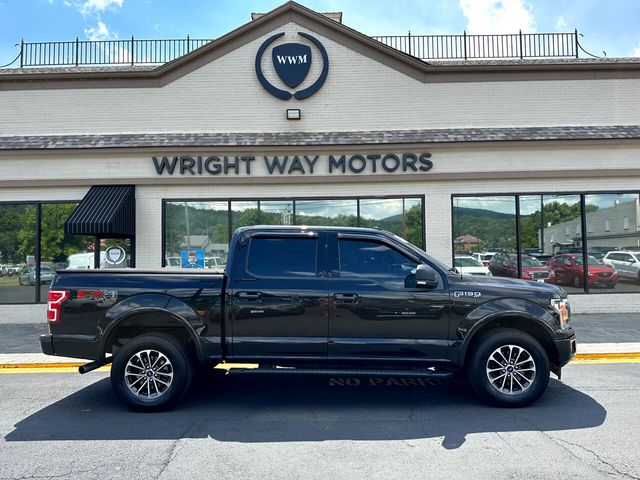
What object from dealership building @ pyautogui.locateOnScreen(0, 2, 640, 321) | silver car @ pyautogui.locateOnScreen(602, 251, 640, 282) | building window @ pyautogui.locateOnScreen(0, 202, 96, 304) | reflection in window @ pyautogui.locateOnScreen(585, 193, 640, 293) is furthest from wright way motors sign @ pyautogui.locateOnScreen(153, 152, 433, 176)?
silver car @ pyautogui.locateOnScreen(602, 251, 640, 282)

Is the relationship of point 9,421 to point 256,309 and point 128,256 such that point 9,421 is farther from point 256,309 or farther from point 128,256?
point 128,256

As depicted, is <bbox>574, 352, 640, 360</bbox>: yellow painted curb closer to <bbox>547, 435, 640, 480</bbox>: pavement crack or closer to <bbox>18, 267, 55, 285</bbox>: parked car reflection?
<bbox>547, 435, 640, 480</bbox>: pavement crack

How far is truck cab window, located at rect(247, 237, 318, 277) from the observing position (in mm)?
5418

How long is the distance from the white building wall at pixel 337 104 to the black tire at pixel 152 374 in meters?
8.15

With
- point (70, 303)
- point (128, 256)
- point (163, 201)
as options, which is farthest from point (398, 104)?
point (70, 303)

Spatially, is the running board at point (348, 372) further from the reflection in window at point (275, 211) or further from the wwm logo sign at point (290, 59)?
the wwm logo sign at point (290, 59)

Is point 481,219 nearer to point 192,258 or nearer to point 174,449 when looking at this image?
point 192,258

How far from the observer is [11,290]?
38.9 feet

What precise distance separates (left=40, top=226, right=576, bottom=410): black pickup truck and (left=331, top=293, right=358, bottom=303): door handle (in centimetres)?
2

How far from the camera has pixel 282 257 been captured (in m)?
5.49

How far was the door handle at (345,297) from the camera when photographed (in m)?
5.25

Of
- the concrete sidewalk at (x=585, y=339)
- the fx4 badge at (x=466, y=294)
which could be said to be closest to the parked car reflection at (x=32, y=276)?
the concrete sidewalk at (x=585, y=339)

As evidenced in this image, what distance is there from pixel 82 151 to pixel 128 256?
289cm

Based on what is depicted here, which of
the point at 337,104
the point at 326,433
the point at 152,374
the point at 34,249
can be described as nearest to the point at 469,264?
the point at 337,104
